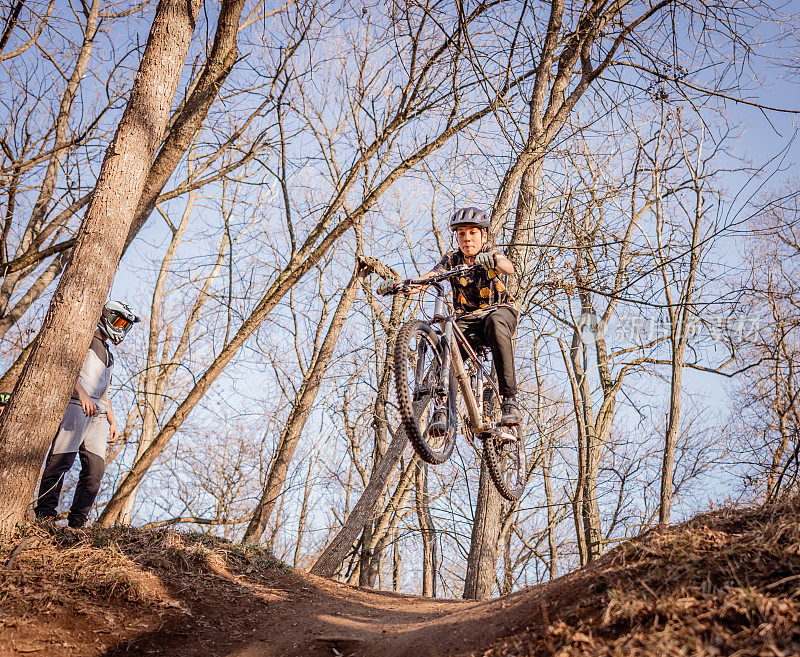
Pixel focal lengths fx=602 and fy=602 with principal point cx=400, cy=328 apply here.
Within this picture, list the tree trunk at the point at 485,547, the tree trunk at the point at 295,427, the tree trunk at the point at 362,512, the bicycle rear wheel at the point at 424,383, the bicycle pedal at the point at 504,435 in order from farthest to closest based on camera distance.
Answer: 1. the tree trunk at the point at 295,427
2. the tree trunk at the point at 362,512
3. the tree trunk at the point at 485,547
4. the bicycle pedal at the point at 504,435
5. the bicycle rear wheel at the point at 424,383

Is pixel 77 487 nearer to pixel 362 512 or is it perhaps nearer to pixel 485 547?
pixel 362 512

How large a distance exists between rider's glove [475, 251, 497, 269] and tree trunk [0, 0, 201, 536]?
3350 millimetres

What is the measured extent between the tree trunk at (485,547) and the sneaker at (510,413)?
2.60m

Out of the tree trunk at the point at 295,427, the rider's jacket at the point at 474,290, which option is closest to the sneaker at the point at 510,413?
the rider's jacket at the point at 474,290

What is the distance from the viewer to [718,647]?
2342 mm

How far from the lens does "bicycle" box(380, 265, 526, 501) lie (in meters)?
4.38

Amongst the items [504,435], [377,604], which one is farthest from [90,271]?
[377,604]

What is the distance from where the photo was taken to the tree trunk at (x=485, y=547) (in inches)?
306

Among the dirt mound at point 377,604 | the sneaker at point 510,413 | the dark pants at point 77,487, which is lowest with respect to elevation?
the dirt mound at point 377,604

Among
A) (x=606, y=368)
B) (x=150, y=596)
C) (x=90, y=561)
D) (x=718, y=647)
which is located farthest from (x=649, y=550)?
(x=606, y=368)

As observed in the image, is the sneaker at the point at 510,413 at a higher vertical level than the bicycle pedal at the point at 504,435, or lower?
higher

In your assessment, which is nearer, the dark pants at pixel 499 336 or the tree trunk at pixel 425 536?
the dark pants at pixel 499 336

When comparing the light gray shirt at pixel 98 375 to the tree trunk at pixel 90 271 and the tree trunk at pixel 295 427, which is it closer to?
the tree trunk at pixel 90 271

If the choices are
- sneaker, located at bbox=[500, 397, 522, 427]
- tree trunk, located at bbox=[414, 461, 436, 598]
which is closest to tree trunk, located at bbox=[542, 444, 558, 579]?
tree trunk, located at bbox=[414, 461, 436, 598]
